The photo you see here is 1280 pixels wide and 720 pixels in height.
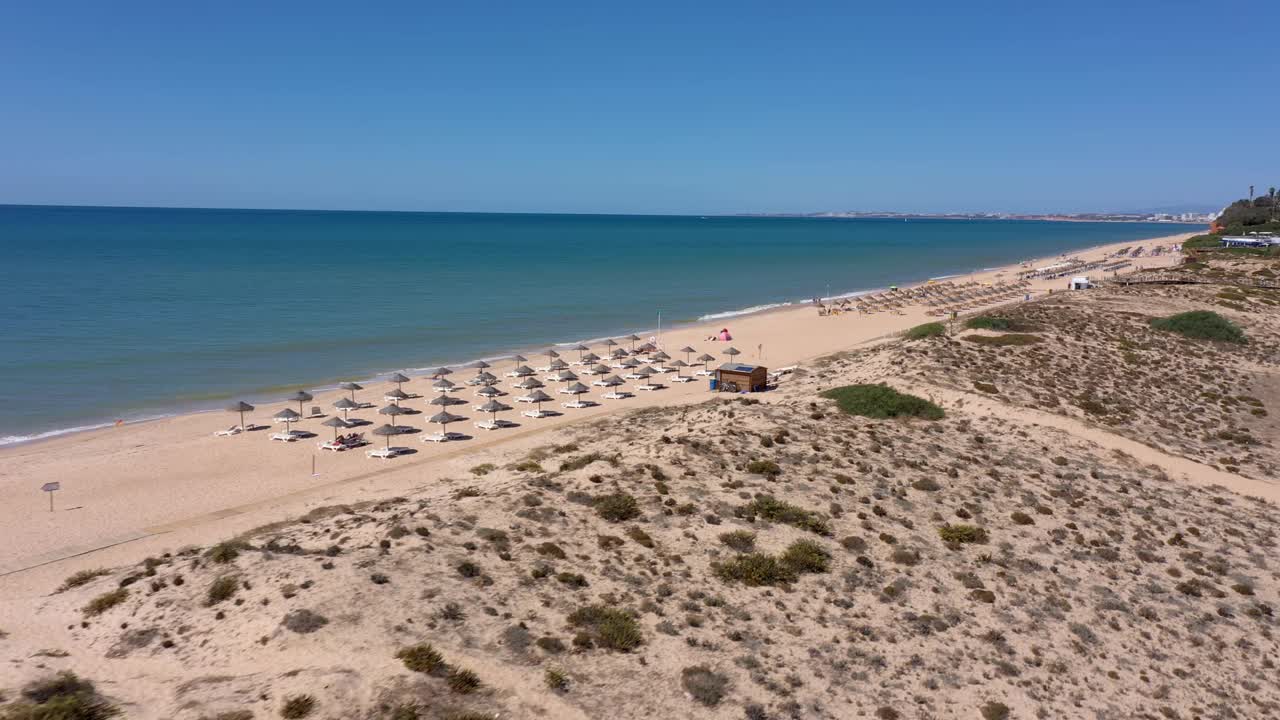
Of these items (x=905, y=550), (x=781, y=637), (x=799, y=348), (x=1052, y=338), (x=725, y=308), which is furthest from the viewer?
(x=725, y=308)

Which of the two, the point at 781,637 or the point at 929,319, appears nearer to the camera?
the point at 781,637

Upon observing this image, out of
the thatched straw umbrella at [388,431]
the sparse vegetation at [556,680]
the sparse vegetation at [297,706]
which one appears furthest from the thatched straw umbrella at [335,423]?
the sparse vegetation at [556,680]

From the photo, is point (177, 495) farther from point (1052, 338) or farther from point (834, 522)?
point (1052, 338)

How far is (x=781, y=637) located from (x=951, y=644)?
344 cm

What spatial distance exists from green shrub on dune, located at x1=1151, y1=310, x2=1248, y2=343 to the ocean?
106 feet

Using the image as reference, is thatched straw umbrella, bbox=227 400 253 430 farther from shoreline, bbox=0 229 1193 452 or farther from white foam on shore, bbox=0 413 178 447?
white foam on shore, bbox=0 413 178 447

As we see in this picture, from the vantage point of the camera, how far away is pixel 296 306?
67938 millimetres

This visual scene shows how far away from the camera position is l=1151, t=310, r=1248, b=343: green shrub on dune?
43.7m

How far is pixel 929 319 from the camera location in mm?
63812

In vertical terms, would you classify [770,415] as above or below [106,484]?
above

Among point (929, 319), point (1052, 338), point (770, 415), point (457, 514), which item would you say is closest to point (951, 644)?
point (457, 514)

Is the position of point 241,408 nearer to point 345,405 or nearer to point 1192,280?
point 345,405

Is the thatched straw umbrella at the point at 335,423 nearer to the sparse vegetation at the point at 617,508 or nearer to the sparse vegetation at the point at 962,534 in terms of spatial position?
the sparse vegetation at the point at 617,508

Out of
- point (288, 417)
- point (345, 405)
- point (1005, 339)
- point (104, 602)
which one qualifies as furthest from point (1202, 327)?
point (104, 602)
